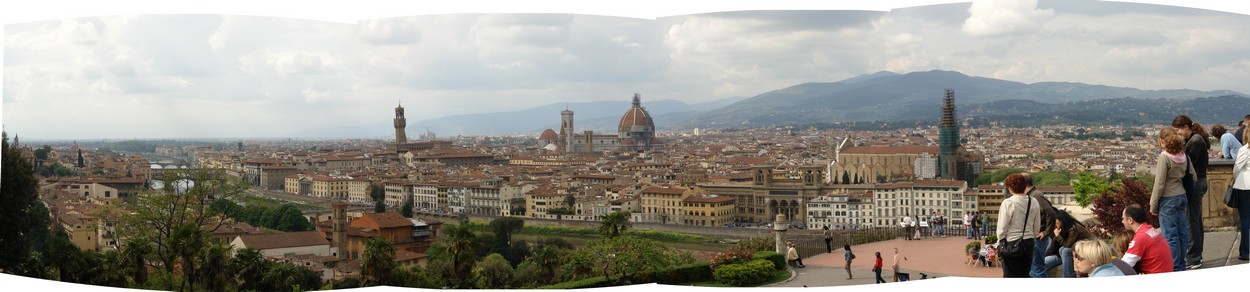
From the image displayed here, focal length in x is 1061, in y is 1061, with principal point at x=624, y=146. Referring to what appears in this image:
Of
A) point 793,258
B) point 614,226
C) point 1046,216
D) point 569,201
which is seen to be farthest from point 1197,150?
point 569,201

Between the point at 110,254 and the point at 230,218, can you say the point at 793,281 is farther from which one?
the point at 230,218

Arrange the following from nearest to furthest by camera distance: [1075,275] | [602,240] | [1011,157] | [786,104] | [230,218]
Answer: [1075,275] → [602,240] → [230,218] → [786,104] → [1011,157]

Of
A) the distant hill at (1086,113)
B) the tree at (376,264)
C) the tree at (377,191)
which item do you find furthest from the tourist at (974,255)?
the tree at (377,191)

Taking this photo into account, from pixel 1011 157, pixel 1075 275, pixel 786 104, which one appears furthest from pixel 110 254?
pixel 1011 157

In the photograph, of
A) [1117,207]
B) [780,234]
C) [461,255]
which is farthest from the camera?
[461,255]

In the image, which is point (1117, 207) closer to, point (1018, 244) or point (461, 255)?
point (1018, 244)

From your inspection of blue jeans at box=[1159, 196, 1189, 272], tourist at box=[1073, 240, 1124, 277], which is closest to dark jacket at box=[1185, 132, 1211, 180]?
blue jeans at box=[1159, 196, 1189, 272]
